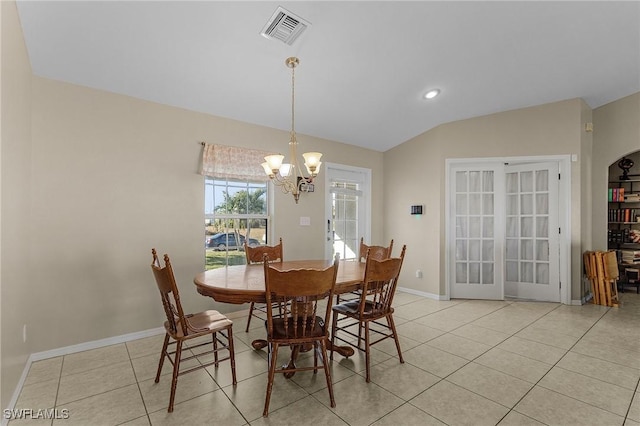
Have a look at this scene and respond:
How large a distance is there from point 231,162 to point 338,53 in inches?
68.7

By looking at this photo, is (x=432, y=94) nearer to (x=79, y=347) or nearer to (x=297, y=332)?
(x=297, y=332)

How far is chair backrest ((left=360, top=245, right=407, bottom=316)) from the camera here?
2260mm

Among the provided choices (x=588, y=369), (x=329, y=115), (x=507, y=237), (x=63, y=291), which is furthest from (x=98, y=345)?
(x=507, y=237)

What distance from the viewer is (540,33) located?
2809 millimetres

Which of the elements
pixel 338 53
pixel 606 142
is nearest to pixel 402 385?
pixel 338 53

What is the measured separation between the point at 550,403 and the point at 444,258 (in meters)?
2.64

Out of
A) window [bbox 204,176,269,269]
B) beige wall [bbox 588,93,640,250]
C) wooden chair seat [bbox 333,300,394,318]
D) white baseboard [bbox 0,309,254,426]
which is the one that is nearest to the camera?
white baseboard [bbox 0,309,254,426]

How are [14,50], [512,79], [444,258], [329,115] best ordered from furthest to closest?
[444,258] < [329,115] < [512,79] < [14,50]

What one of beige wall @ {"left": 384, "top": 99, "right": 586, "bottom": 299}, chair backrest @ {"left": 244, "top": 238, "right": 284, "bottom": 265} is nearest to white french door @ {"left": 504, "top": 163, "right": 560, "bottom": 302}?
beige wall @ {"left": 384, "top": 99, "right": 586, "bottom": 299}

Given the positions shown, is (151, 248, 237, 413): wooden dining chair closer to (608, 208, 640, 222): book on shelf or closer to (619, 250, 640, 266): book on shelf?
(619, 250, 640, 266): book on shelf

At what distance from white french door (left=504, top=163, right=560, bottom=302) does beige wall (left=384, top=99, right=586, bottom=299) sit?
221mm

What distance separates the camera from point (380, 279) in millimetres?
2309

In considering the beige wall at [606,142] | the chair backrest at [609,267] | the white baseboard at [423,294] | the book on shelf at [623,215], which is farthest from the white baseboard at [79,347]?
the book on shelf at [623,215]

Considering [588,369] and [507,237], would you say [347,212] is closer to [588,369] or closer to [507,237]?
[507,237]
